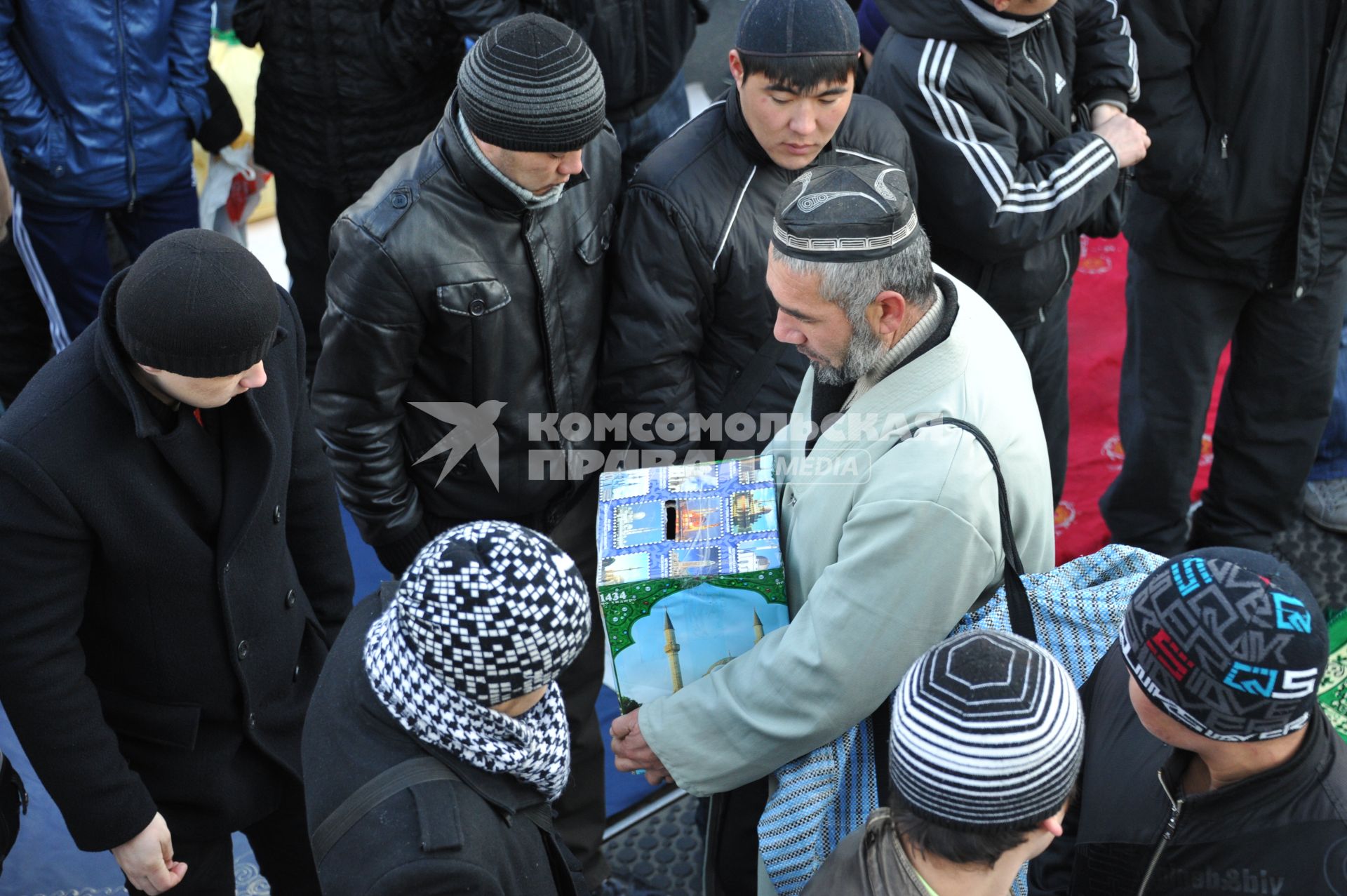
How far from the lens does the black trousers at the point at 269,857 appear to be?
245 cm

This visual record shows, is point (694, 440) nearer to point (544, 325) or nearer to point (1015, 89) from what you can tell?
point (544, 325)

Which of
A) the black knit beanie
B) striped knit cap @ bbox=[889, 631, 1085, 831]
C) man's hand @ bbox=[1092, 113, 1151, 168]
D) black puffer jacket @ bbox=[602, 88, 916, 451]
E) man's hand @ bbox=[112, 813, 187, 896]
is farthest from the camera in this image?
man's hand @ bbox=[1092, 113, 1151, 168]

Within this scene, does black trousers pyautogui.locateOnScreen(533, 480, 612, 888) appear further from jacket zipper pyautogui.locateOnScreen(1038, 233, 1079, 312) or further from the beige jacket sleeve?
jacket zipper pyautogui.locateOnScreen(1038, 233, 1079, 312)

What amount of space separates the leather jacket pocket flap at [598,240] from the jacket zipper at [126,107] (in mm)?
2057

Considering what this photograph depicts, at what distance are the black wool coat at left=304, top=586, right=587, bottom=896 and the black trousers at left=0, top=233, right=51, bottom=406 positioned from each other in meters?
2.91

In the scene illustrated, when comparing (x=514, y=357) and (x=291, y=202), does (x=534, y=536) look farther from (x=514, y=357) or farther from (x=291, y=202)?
(x=291, y=202)

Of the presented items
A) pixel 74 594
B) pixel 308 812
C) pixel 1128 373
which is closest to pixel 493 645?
pixel 308 812

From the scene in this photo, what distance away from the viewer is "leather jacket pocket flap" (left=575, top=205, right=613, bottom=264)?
2854 mm

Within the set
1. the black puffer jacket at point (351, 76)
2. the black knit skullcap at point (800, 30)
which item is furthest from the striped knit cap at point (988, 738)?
the black puffer jacket at point (351, 76)

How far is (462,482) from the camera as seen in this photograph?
2.97 meters

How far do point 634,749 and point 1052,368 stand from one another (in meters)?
1.94

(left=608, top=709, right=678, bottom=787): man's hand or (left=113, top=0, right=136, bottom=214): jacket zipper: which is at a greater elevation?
(left=113, top=0, right=136, bottom=214): jacket zipper

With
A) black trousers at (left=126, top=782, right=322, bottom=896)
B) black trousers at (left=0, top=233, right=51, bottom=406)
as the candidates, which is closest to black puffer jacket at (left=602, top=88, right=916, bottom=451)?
black trousers at (left=126, top=782, right=322, bottom=896)

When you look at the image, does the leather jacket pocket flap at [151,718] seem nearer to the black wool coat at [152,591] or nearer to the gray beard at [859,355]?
the black wool coat at [152,591]
